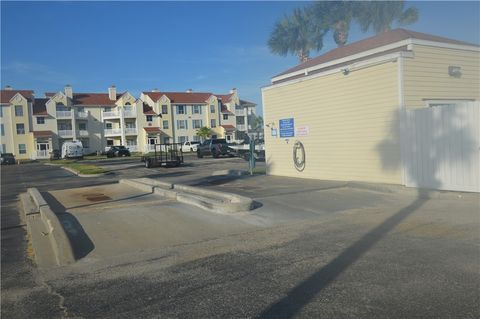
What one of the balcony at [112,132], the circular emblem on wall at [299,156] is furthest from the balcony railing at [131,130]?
the circular emblem on wall at [299,156]

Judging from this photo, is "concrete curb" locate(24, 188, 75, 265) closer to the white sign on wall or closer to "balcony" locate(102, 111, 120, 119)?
the white sign on wall

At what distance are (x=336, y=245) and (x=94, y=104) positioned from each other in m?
73.9

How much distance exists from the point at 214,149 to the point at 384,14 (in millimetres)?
31205

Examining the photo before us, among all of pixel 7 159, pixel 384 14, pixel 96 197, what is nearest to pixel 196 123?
pixel 7 159

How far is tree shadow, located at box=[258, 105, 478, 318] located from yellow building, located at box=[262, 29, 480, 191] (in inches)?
1.1

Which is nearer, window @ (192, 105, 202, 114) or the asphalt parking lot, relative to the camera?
the asphalt parking lot

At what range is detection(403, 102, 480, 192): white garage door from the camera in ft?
33.4

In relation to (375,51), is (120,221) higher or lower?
lower

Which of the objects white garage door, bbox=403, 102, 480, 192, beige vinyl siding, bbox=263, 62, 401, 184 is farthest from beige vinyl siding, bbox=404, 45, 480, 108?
white garage door, bbox=403, 102, 480, 192

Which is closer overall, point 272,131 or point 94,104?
point 272,131

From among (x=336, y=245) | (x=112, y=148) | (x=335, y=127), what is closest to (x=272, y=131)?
(x=335, y=127)

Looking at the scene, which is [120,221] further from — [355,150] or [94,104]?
[94,104]

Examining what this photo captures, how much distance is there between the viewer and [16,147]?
223 feet

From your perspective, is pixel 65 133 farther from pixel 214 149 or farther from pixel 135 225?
pixel 135 225
